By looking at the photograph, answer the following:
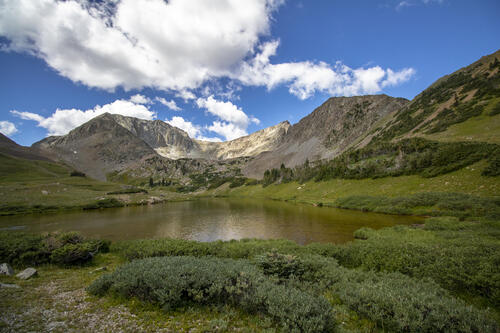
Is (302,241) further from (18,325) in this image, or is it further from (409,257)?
(18,325)

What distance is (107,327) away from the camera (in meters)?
7.81

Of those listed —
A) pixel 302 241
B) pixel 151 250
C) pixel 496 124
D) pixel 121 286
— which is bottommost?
pixel 302 241

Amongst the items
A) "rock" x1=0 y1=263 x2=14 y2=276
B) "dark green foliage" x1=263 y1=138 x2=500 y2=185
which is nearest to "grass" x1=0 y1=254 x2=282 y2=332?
"rock" x1=0 y1=263 x2=14 y2=276

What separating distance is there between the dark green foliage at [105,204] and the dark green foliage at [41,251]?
7870 centimetres

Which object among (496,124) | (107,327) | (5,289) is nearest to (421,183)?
(496,124)

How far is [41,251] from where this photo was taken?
685 inches

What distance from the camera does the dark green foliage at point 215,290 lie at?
7278 millimetres

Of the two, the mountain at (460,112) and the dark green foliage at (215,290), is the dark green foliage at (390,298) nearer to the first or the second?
the dark green foliage at (215,290)

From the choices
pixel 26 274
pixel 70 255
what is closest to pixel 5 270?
pixel 26 274

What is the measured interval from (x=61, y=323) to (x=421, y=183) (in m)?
75.9

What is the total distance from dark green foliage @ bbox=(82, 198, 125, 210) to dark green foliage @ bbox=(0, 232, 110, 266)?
258ft

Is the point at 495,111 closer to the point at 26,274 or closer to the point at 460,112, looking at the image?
the point at 460,112

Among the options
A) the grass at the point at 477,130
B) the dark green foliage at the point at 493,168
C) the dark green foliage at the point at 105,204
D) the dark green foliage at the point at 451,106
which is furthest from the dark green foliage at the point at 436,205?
the dark green foliage at the point at 105,204

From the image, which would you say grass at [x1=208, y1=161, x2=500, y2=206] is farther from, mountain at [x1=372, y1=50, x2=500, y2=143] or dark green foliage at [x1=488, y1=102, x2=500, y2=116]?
dark green foliage at [x1=488, y1=102, x2=500, y2=116]
